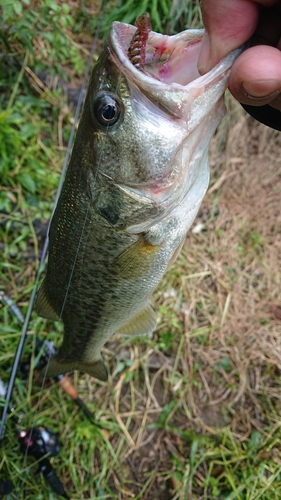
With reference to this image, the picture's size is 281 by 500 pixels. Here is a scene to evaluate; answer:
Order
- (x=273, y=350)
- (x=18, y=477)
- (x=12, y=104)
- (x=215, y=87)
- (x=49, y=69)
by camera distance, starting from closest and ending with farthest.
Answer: (x=215, y=87) → (x=18, y=477) → (x=273, y=350) → (x=12, y=104) → (x=49, y=69)

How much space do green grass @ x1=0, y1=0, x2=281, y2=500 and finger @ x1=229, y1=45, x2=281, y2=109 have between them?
80.9 inches

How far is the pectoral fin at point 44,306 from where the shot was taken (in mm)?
1907

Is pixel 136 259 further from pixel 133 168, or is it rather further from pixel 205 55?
pixel 205 55

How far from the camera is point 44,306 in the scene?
1.93 metres

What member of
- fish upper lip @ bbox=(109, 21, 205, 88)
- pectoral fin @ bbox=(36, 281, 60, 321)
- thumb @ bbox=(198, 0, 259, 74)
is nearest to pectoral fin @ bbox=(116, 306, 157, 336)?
pectoral fin @ bbox=(36, 281, 60, 321)

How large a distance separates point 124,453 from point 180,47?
2571 mm

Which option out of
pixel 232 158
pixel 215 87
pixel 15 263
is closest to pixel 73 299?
pixel 215 87

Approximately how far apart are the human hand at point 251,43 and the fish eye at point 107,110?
30cm

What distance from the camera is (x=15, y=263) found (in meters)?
3.09

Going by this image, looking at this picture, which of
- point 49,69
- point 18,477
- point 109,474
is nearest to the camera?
point 18,477

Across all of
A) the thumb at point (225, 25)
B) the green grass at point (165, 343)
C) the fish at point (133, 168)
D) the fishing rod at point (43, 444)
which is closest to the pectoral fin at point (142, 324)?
the fish at point (133, 168)

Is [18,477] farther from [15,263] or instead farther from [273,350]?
[273,350]

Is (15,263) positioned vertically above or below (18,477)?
above

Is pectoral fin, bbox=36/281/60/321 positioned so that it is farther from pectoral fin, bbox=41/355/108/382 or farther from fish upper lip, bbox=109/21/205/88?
fish upper lip, bbox=109/21/205/88
